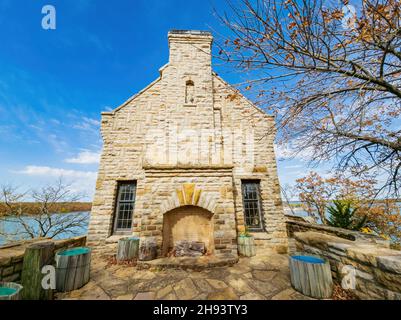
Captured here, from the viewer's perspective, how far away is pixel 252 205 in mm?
5988

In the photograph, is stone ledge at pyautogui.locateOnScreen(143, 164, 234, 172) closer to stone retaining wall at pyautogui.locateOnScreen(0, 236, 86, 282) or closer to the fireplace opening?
the fireplace opening

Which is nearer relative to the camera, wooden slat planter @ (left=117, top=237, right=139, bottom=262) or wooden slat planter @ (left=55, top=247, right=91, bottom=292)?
wooden slat planter @ (left=55, top=247, right=91, bottom=292)

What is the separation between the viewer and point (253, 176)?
6102 millimetres

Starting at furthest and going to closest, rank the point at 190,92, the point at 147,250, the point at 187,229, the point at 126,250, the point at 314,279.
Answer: the point at 190,92, the point at 187,229, the point at 126,250, the point at 147,250, the point at 314,279

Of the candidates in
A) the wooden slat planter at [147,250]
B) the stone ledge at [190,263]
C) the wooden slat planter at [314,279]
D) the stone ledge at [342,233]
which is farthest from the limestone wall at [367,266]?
the wooden slat planter at [147,250]

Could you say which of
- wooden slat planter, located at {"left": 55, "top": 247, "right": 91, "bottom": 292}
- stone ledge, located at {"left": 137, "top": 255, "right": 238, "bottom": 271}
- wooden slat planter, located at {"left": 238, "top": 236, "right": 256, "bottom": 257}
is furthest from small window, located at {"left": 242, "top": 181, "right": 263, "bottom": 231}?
wooden slat planter, located at {"left": 55, "top": 247, "right": 91, "bottom": 292}

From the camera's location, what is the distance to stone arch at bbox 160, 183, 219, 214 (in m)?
4.68

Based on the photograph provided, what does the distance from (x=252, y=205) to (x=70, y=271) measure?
18.1 feet

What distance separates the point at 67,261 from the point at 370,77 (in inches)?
254

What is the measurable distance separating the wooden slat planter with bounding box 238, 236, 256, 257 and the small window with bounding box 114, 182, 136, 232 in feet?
12.9

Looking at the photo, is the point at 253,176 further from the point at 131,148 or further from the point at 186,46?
the point at 186,46

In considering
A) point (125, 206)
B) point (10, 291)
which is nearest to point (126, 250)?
point (125, 206)

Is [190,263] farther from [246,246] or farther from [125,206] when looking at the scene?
[125,206]

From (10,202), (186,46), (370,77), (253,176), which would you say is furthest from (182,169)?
(10,202)
